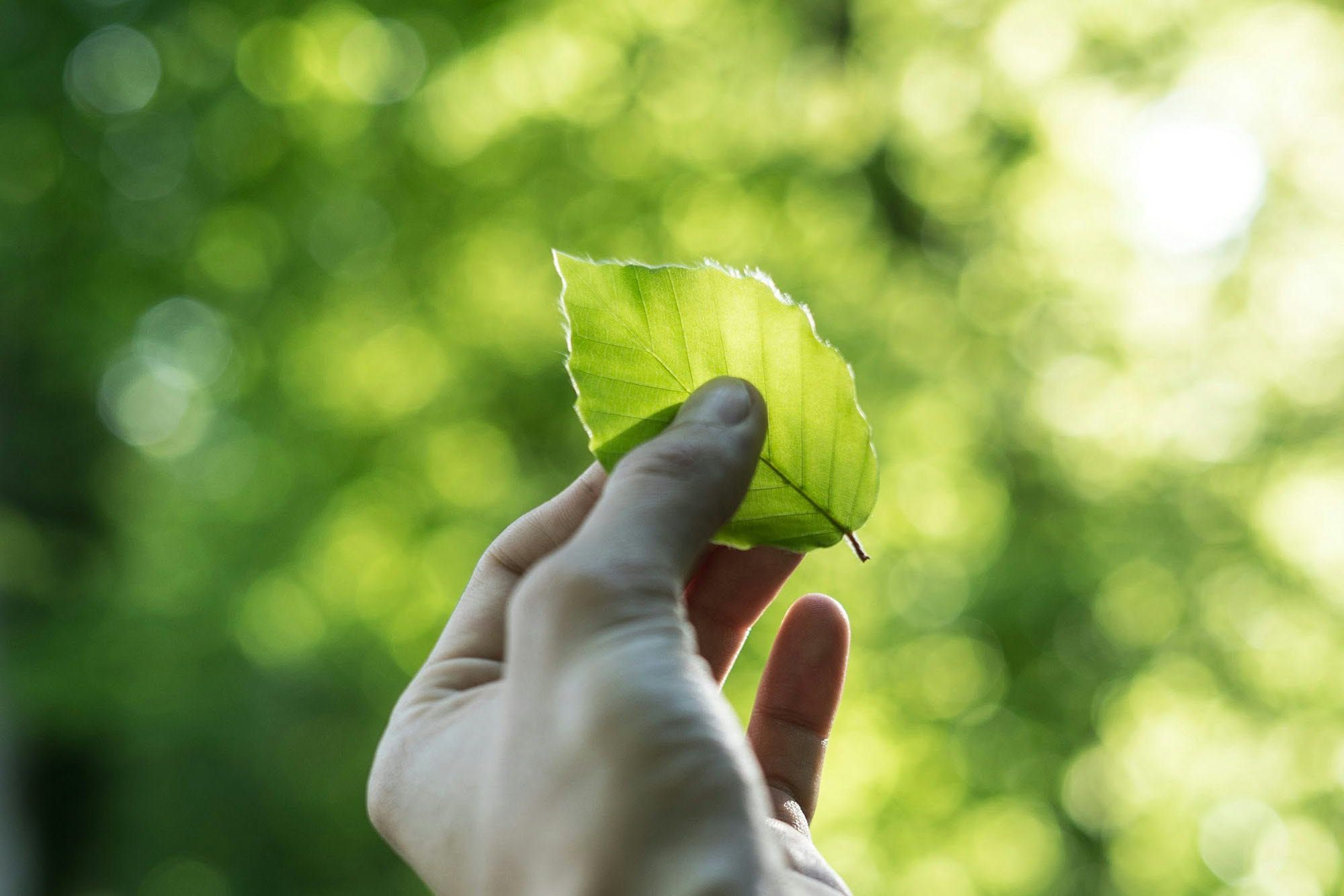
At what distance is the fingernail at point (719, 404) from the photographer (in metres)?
1.09

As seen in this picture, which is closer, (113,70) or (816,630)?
(816,630)

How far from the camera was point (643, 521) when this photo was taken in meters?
1.00

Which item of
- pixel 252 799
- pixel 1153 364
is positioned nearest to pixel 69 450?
pixel 252 799

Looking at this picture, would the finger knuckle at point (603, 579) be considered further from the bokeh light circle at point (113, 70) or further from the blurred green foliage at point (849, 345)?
the bokeh light circle at point (113, 70)

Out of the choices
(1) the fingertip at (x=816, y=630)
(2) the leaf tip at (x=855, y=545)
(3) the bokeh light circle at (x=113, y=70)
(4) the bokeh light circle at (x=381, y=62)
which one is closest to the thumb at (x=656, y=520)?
(2) the leaf tip at (x=855, y=545)

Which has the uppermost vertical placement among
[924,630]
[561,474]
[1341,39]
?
[1341,39]

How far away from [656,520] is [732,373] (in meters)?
0.25

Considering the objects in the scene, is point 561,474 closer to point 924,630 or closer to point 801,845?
point 924,630

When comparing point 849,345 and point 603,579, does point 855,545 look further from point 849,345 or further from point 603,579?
point 849,345

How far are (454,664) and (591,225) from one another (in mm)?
3866

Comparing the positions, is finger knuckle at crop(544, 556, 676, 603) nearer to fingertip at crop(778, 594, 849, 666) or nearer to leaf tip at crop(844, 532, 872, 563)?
leaf tip at crop(844, 532, 872, 563)

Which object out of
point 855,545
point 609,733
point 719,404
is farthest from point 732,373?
point 609,733

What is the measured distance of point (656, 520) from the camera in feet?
3.28

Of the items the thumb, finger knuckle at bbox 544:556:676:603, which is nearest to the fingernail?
the thumb
